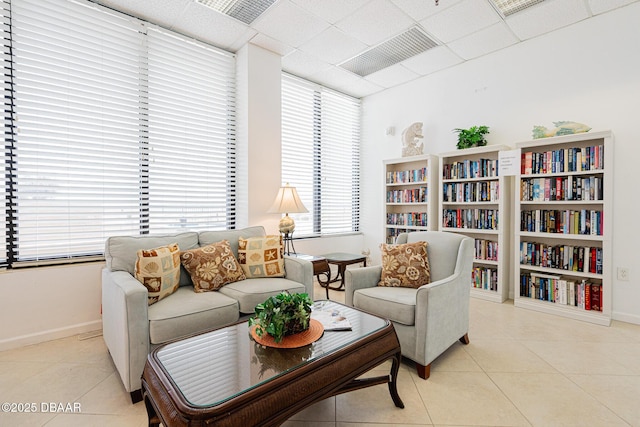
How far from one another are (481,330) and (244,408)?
2298 millimetres

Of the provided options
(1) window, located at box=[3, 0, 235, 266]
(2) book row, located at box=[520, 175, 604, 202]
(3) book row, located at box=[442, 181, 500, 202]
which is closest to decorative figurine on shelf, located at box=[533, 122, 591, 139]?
(2) book row, located at box=[520, 175, 604, 202]

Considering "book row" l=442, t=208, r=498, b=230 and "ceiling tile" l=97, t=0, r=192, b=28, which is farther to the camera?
"book row" l=442, t=208, r=498, b=230

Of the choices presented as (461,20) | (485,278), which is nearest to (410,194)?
→ (485,278)

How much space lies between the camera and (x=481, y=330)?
2605mm

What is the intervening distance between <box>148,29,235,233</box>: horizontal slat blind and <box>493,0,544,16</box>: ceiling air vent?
282cm

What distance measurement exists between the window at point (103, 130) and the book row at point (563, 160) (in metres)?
3.29

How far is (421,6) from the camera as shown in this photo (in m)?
2.76

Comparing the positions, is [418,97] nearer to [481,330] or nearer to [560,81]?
[560,81]

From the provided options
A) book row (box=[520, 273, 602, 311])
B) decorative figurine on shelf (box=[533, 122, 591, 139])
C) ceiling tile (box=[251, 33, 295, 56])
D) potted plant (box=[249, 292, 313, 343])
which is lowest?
book row (box=[520, 273, 602, 311])

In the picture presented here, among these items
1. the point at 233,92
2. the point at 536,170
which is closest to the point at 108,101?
the point at 233,92

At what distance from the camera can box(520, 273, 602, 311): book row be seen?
2.79 meters

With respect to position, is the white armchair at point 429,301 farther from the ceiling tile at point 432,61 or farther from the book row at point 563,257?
the ceiling tile at point 432,61

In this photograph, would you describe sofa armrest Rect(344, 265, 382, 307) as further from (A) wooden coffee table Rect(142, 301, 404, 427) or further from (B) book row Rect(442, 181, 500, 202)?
(B) book row Rect(442, 181, 500, 202)

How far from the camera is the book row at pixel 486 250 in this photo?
11.2 ft
